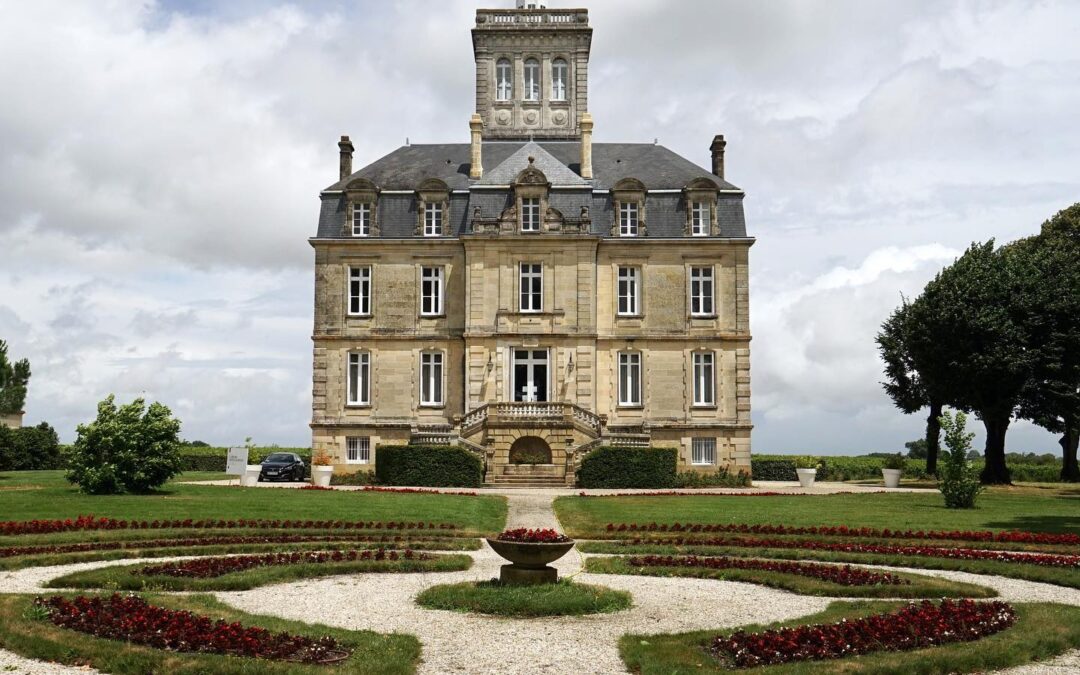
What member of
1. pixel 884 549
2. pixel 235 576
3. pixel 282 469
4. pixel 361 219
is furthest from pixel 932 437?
pixel 235 576

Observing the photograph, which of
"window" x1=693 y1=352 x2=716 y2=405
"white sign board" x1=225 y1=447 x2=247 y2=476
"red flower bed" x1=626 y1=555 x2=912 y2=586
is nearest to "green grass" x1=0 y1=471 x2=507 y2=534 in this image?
"red flower bed" x1=626 y1=555 x2=912 y2=586

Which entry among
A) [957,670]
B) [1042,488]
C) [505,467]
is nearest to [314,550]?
[957,670]

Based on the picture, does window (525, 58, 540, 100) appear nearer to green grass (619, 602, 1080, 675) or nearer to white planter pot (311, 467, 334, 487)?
white planter pot (311, 467, 334, 487)

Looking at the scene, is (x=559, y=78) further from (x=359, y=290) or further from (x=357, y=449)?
(x=357, y=449)

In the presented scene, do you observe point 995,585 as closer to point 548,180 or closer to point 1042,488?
point 1042,488

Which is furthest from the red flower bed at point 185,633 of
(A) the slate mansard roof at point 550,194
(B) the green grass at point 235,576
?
(A) the slate mansard roof at point 550,194

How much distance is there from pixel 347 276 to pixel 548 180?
360 inches

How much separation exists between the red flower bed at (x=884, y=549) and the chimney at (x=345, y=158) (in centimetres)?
3028

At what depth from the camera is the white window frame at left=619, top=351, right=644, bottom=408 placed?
4278 centimetres

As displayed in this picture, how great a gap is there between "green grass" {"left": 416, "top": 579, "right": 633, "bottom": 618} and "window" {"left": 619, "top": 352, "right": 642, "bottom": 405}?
1122 inches

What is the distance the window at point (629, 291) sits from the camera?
43.1 metres

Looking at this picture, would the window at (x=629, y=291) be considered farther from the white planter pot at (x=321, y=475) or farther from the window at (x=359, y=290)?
the white planter pot at (x=321, y=475)

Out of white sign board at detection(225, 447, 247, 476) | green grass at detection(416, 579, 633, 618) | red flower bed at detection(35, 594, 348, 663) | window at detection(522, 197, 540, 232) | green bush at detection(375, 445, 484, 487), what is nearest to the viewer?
red flower bed at detection(35, 594, 348, 663)

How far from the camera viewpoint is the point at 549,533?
47.9ft
